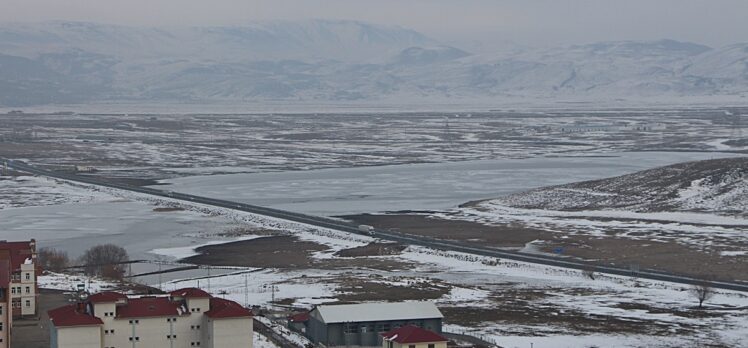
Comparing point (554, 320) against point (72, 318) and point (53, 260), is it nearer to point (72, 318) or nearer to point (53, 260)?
point (72, 318)

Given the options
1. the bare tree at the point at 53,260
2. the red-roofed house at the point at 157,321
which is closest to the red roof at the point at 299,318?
the red-roofed house at the point at 157,321

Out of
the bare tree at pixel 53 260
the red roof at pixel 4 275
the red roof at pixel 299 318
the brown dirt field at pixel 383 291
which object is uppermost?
the red roof at pixel 4 275

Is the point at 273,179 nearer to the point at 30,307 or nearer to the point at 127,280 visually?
the point at 127,280

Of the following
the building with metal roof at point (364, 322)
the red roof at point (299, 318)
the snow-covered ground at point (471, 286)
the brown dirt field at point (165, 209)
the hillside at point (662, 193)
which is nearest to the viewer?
the building with metal roof at point (364, 322)

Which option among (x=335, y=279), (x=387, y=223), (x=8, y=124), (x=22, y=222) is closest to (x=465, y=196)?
(x=387, y=223)

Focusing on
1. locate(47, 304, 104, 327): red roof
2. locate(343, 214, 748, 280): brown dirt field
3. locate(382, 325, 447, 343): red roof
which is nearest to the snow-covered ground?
locate(343, 214, 748, 280): brown dirt field

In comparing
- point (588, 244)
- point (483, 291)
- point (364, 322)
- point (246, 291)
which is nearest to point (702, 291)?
point (483, 291)

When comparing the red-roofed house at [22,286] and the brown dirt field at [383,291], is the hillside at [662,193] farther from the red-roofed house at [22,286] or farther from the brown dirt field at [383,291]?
the red-roofed house at [22,286]
